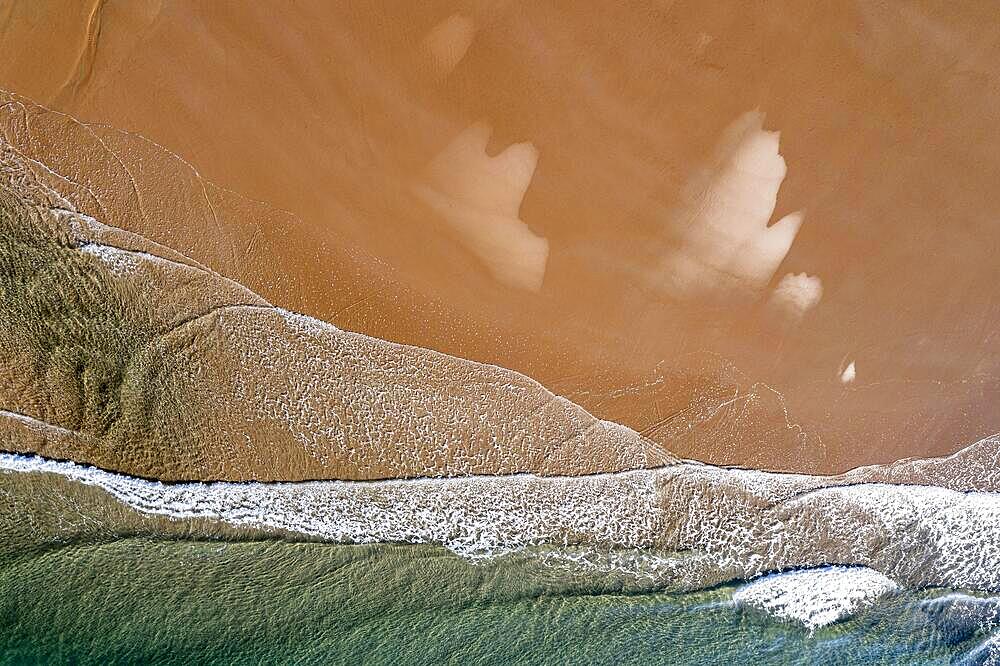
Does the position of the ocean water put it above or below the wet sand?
below

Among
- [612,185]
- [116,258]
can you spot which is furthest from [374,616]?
[612,185]

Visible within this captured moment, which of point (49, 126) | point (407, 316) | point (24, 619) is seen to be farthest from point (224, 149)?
point (24, 619)

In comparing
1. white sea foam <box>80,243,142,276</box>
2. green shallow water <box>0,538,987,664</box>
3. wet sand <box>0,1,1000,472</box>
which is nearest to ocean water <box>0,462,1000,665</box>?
green shallow water <box>0,538,987,664</box>

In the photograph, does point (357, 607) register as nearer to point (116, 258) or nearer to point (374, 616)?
point (374, 616)

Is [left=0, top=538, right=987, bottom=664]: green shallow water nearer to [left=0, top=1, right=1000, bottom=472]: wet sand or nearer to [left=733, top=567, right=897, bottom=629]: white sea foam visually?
[left=733, top=567, right=897, bottom=629]: white sea foam

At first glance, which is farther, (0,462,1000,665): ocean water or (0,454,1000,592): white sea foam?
(0,454,1000,592): white sea foam

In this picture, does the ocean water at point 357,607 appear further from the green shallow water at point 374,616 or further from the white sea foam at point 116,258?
the white sea foam at point 116,258

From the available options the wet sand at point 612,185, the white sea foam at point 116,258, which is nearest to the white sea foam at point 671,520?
the wet sand at point 612,185
